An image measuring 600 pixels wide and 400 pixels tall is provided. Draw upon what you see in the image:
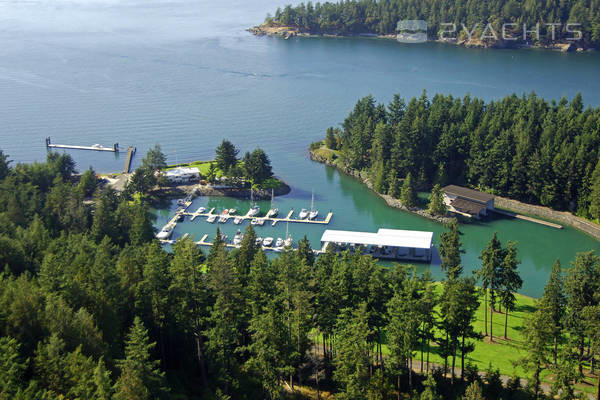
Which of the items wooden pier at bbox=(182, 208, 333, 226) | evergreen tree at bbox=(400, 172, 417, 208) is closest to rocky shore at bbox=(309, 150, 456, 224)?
evergreen tree at bbox=(400, 172, 417, 208)

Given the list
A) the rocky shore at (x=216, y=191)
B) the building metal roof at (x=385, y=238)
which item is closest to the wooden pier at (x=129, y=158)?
the rocky shore at (x=216, y=191)

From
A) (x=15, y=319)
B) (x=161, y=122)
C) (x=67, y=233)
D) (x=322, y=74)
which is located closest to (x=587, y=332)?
(x=15, y=319)

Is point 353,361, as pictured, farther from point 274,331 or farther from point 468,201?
point 468,201

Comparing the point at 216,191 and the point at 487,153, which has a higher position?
the point at 487,153

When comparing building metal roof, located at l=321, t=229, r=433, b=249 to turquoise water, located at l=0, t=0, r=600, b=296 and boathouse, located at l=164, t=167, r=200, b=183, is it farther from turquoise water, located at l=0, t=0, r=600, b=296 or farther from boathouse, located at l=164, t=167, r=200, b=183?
boathouse, located at l=164, t=167, r=200, b=183

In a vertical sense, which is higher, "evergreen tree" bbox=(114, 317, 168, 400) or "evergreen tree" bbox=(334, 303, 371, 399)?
"evergreen tree" bbox=(114, 317, 168, 400)

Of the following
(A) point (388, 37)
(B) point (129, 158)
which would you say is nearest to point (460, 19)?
(A) point (388, 37)

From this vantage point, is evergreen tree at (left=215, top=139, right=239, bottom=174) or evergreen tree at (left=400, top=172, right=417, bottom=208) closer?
evergreen tree at (left=400, top=172, right=417, bottom=208)
